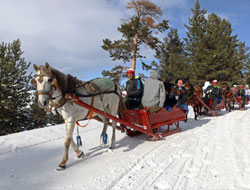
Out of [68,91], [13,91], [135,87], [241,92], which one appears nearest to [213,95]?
[241,92]

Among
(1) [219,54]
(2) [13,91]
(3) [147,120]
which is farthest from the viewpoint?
(1) [219,54]

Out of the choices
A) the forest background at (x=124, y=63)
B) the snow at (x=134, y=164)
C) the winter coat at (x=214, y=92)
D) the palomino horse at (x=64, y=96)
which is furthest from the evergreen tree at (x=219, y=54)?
the palomino horse at (x=64, y=96)

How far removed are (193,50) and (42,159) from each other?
2271cm

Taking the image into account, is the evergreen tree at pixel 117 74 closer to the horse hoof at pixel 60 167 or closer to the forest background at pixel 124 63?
the forest background at pixel 124 63

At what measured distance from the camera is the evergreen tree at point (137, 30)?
1405cm

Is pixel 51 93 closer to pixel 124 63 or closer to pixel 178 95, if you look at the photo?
Result: pixel 178 95

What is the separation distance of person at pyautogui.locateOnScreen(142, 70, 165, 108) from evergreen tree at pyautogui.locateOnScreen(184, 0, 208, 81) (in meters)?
17.2

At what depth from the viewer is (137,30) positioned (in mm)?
14125

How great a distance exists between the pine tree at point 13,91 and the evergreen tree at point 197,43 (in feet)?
58.7

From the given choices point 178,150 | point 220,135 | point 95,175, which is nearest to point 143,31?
point 220,135

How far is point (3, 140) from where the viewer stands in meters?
4.42

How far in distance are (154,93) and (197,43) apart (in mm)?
20093

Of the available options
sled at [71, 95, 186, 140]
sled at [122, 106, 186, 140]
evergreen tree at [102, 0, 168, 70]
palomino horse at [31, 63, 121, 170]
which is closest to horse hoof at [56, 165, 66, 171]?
palomino horse at [31, 63, 121, 170]

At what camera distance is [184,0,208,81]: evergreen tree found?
66.0ft
